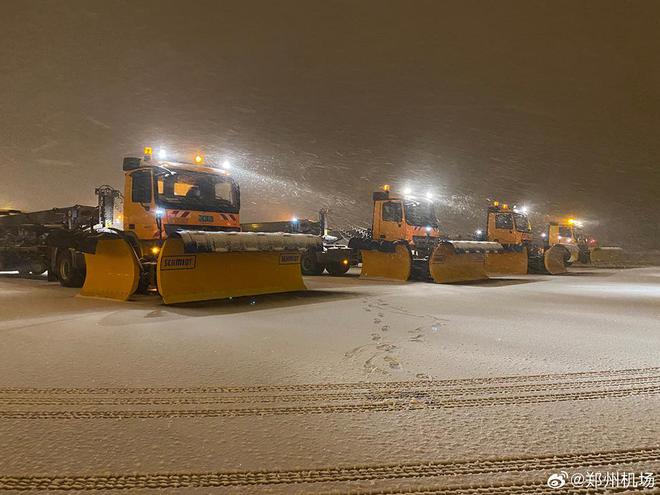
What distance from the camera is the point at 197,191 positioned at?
10508mm

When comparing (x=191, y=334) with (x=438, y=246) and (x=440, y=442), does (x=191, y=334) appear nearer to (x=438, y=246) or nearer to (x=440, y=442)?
(x=440, y=442)

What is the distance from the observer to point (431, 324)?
7227 mm

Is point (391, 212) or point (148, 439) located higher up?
point (391, 212)

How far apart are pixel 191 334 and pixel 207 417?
Result: 3036mm

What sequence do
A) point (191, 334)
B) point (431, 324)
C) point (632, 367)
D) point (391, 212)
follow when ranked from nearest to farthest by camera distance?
point (632, 367)
point (191, 334)
point (431, 324)
point (391, 212)

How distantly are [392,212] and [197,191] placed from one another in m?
7.41

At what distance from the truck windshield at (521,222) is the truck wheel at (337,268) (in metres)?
8.22

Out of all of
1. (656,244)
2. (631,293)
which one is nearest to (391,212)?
(631,293)

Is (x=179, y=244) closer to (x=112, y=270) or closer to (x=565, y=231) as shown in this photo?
(x=112, y=270)

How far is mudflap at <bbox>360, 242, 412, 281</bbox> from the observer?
15.4 meters

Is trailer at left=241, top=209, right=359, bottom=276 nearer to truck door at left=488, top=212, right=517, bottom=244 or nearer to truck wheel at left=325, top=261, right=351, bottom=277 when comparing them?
truck wheel at left=325, top=261, right=351, bottom=277

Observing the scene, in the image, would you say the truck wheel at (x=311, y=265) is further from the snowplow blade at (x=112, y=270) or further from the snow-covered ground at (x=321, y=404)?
the snow-covered ground at (x=321, y=404)

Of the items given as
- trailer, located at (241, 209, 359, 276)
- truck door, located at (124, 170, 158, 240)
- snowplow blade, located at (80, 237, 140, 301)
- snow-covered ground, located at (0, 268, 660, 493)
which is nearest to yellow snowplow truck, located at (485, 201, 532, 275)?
trailer, located at (241, 209, 359, 276)

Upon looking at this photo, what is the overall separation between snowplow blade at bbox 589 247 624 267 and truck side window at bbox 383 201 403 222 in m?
22.3
